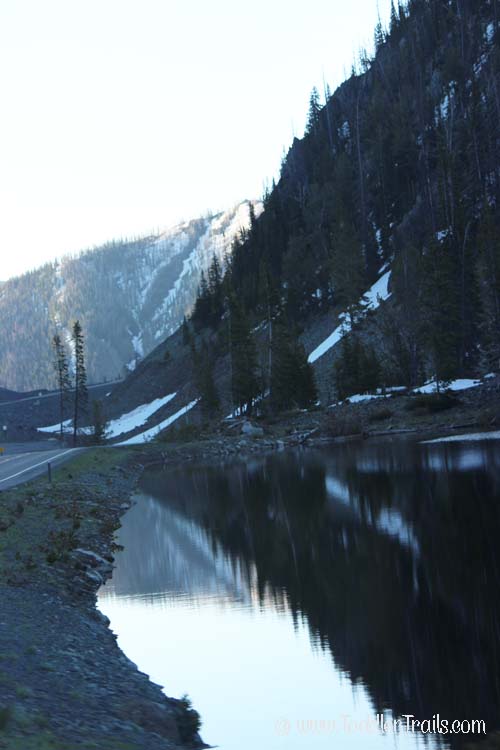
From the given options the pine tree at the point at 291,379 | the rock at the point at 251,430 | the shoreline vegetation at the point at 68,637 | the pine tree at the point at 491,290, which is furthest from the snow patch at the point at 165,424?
the shoreline vegetation at the point at 68,637

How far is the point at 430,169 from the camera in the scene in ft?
351

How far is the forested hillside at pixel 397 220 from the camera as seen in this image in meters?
71.5

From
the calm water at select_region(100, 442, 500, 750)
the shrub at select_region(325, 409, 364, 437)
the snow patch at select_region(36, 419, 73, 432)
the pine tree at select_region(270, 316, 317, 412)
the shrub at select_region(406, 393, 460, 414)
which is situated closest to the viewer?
the calm water at select_region(100, 442, 500, 750)

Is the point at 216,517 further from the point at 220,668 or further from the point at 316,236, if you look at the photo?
the point at 316,236

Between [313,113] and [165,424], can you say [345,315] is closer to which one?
[165,424]

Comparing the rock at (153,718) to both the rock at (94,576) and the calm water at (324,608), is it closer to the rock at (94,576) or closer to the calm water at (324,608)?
the calm water at (324,608)

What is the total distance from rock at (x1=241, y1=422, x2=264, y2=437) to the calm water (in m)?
37.0

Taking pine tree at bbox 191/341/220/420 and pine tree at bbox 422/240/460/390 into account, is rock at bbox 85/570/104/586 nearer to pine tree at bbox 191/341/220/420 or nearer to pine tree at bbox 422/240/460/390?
pine tree at bbox 422/240/460/390

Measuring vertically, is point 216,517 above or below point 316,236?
below

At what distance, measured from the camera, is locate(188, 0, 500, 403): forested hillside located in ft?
235

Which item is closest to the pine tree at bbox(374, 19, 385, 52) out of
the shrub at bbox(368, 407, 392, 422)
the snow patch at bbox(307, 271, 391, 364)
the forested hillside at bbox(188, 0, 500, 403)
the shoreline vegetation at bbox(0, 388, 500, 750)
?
the forested hillside at bbox(188, 0, 500, 403)

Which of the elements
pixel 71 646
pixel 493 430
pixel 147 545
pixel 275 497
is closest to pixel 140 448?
pixel 493 430

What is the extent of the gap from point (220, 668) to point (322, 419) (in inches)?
2281

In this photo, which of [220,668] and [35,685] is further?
[220,668]
